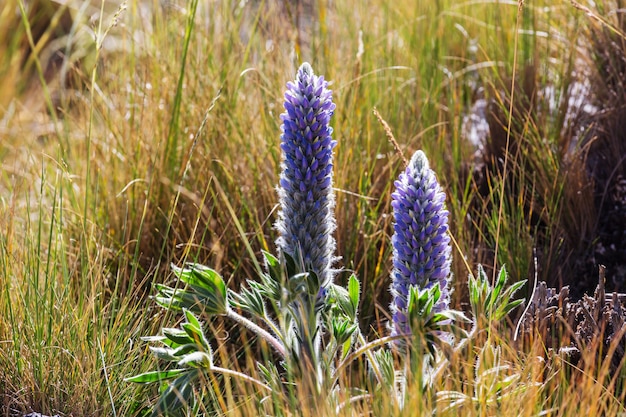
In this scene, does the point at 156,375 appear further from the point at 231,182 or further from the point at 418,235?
the point at 231,182

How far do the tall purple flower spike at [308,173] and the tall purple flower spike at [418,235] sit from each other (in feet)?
0.53

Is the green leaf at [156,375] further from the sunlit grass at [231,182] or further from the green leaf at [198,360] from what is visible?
the sunlit grass at [231,182]

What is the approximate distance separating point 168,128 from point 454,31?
1804 mm

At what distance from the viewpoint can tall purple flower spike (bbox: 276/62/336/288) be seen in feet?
5.90

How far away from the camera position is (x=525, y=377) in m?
1.86

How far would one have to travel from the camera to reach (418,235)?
1.78 meters

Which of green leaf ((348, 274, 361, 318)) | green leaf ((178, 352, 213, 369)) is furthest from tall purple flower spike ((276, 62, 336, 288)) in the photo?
green leaf ((178, 352, 213, 369))

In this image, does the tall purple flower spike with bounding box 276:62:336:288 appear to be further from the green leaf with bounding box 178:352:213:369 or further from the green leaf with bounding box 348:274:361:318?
the green leaf with bounding box 178:352:213:369

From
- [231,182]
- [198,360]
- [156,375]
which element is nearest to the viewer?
[198,360]

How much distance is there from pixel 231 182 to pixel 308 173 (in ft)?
3.74

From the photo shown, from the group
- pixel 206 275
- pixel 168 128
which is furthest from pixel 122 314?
pixel 168 128

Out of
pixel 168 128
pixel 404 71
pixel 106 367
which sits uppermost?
pixel 404 71

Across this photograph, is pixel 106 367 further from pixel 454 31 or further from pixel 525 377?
pixel 454 31

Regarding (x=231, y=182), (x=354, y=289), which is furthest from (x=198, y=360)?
(x=231, y=182)
